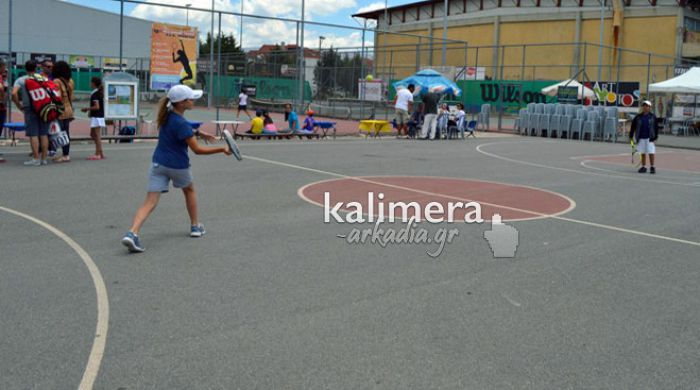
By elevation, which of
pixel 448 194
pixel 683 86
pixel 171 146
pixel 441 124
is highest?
pixel 683 86

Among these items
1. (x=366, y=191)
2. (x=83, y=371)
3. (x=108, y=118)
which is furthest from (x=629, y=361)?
(x=108, y=118)

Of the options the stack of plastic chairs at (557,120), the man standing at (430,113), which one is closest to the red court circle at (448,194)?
the man standing at (430,113)

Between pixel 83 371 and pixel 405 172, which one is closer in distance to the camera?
pixel 83 371

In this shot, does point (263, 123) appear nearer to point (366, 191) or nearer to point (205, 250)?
point (366, 191)

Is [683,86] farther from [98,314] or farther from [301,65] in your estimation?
[98,314]

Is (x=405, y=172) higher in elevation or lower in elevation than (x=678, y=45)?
lower

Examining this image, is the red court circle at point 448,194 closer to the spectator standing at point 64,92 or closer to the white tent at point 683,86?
the spectator standing at point 64,92

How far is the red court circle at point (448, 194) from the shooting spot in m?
11.1

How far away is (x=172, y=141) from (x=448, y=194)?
5.67 meters

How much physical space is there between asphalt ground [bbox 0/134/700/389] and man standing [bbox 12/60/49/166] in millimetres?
2397

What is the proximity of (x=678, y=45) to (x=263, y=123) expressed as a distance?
128 feet

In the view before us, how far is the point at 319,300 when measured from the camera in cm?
623

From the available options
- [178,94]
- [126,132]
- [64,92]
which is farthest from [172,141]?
[126,132]

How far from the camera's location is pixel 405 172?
15508 mm
